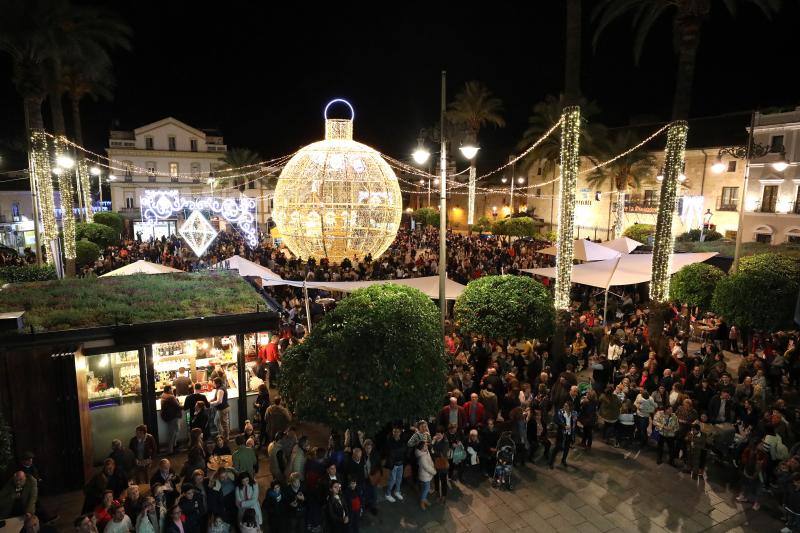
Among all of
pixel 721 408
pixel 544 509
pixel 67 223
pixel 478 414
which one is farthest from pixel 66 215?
pixel 721 408

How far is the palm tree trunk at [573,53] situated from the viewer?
12.9 meters

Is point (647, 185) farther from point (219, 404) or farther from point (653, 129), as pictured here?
point (219, 404)

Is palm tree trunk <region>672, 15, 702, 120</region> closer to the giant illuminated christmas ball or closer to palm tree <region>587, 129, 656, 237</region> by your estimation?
the giant illuminated christmas ball

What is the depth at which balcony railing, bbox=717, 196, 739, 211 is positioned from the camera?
1260 inches

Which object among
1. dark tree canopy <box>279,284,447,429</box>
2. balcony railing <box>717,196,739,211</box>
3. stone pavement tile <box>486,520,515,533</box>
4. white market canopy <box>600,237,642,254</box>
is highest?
balcony railing <box>717,196,739,211</box>

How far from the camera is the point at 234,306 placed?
9445 millimetres

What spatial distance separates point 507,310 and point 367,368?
5.76 m

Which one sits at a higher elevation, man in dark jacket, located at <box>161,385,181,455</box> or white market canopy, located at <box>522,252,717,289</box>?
white market canopy, located at <box>522,252,717,289</box>

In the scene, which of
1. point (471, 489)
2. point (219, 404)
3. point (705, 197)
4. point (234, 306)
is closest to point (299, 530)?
point (471, 489)

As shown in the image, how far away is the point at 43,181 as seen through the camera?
58.7 ft

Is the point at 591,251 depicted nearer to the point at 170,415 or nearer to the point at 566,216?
the point at 566,216

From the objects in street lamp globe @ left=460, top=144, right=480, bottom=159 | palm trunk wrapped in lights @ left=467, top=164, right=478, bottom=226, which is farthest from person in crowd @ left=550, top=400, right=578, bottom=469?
palm trunk wrapped in lights @ left=467, top=164, right=478, bottom=226

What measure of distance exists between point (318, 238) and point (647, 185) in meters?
28.5

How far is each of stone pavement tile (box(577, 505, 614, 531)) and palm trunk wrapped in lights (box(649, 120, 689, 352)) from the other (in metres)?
7.06
